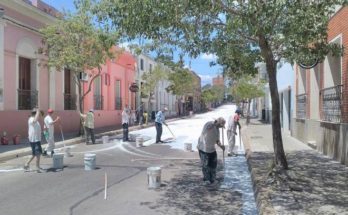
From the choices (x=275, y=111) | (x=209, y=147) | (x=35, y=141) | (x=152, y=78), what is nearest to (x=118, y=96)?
(x=152, y=78)

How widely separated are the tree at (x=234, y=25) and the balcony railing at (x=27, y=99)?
1454cm

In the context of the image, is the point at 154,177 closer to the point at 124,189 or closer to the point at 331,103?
the point at 124,189

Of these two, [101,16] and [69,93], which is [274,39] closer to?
[101,16]

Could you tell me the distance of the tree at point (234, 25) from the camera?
9068 millimetres

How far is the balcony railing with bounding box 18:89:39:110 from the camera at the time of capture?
80.4 ft

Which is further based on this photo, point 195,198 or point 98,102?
point 98,102

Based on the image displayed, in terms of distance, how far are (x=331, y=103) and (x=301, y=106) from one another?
6.57 meters

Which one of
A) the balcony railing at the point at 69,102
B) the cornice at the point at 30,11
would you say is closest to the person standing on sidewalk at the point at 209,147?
the cornice at the point at 30,11

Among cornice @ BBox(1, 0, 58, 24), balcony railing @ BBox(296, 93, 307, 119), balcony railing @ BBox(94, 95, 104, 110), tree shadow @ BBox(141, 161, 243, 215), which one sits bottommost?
tree shadow @ BBox(141, 161, 243, 215)

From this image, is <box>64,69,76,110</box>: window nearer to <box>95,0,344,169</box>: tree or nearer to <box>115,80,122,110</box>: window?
<box>115,80,122,110</box>: window

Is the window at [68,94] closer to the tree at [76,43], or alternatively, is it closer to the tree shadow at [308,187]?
the tree at [76,43]

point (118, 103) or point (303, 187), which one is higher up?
point (118, 103)

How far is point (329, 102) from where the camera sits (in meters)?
15.9

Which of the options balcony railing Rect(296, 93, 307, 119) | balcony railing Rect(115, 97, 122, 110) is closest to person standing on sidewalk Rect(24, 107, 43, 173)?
balcony railing Rect(296, 93, 307, 119)
